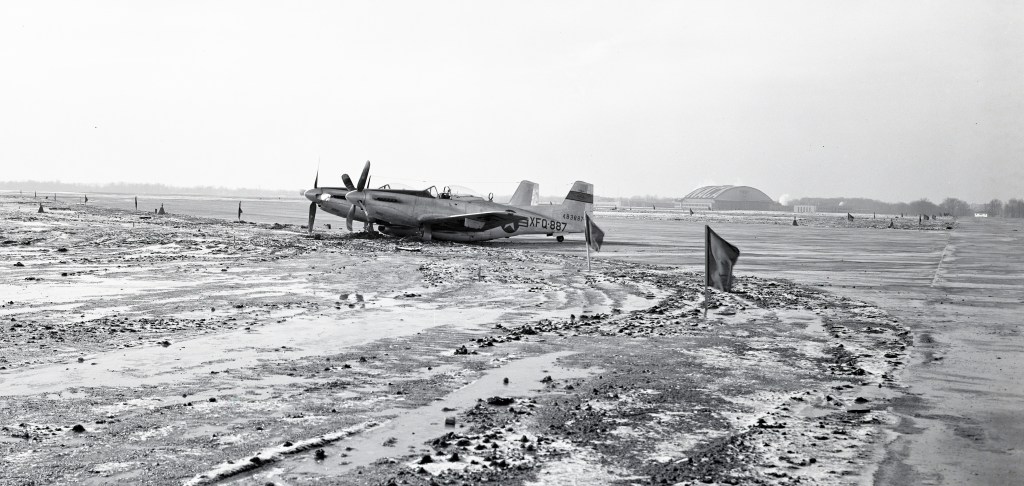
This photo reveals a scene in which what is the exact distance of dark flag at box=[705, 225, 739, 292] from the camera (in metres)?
12.8

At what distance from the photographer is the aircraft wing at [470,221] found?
106 feet

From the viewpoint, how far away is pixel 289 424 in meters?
6.30

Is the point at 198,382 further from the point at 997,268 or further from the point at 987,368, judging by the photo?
the point at 997,268

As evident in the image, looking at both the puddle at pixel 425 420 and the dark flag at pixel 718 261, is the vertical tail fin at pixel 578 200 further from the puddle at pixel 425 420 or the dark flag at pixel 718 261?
the puddle at pixel 425 420

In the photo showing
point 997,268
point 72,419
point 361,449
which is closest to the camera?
point 361,449

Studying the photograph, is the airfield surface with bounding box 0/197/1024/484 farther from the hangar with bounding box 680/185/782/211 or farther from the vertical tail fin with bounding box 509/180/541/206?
the hangar with bounding box 680/185/782/211

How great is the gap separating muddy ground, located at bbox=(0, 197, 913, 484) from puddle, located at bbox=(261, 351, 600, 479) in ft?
0.09

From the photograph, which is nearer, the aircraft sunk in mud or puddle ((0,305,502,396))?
puddle ((0,305,502,396))

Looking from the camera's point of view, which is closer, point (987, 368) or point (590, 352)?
point (987, 368)

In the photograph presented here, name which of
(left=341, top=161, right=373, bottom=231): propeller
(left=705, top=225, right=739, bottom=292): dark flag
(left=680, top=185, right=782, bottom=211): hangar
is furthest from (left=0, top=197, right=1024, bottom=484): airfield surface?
(left=680, top=185, right=782, bottom=211): hangar

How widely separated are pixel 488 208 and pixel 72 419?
26632 mm

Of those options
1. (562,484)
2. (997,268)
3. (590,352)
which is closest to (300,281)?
(590,352)

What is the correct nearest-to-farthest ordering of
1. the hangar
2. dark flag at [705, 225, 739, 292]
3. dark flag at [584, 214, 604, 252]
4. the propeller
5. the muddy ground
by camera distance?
the muddy ground → dark flag at [705, 225, 739, 292] → dark flag at [584, 214, 604, 252] → the propeller → the hangar

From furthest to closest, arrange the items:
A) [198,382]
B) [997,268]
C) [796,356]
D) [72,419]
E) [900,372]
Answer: [997,268] → [796,356] → [900,372] → [198,382] → [72,419]
